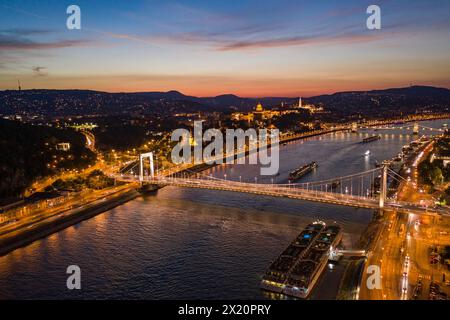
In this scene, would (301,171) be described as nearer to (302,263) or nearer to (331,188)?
(331,188)

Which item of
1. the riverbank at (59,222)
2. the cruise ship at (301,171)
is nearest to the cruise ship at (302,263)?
the riverbank at (59,222)

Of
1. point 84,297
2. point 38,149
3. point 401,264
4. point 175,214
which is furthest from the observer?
point 38,149

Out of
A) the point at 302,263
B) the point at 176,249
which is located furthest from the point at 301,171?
the point at 302,263

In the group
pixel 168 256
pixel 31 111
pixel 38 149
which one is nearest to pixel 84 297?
pixel 168 256

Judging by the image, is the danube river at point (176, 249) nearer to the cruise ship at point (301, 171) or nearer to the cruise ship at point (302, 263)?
the cruise ship at point (302, 263)

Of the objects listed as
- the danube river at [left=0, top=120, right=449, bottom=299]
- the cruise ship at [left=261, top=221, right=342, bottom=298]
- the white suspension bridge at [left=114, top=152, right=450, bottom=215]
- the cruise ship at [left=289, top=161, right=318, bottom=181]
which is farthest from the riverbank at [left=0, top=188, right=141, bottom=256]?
the cruise ship at [left=289, top=161, right=318, bottom=181]

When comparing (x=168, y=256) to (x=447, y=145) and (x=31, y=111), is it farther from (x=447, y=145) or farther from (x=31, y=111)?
(x=31, y=111)

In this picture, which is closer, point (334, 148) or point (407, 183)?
point (407, 183)
